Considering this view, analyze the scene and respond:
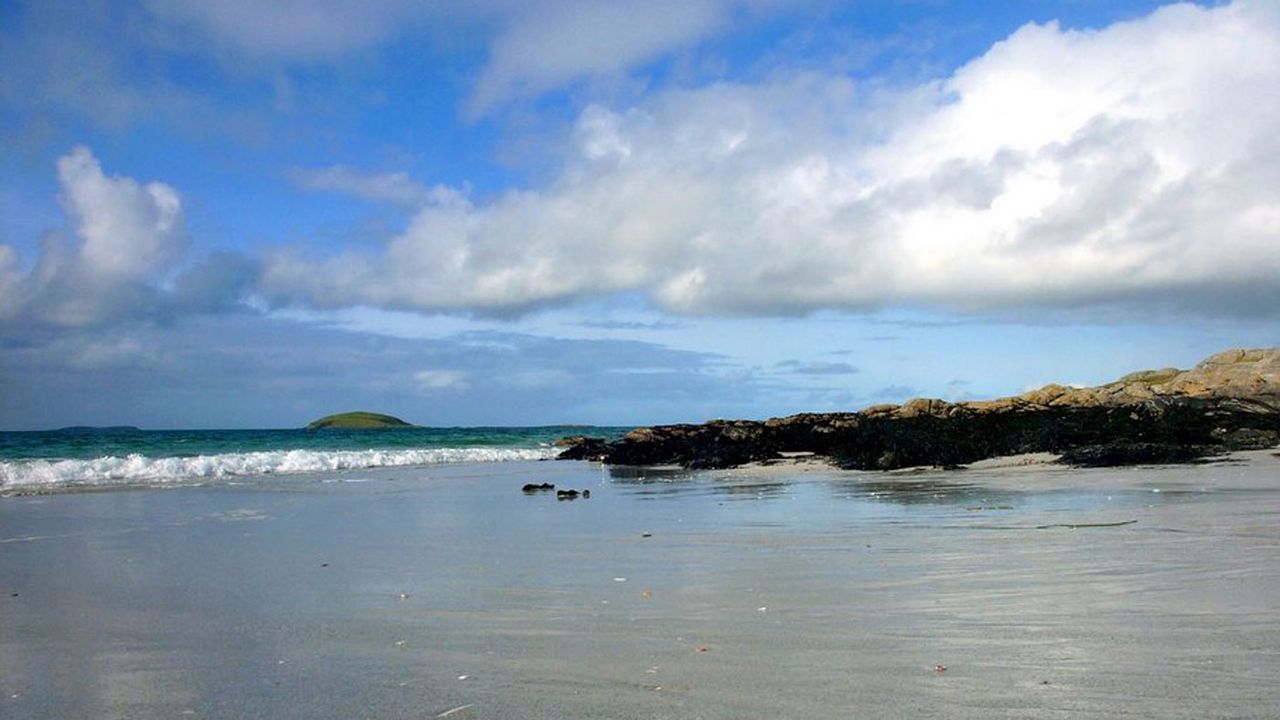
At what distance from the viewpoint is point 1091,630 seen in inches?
231

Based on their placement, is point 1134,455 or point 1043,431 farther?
point 1043,431

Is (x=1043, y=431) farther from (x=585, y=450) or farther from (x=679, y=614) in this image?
(x=585, y=450)

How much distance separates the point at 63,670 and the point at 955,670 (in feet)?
17.7

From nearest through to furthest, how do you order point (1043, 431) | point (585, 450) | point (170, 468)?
point (1043, 431) < point (170, 468) < point (585, 450)

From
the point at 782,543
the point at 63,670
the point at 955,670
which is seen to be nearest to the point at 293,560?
the point at 63,670

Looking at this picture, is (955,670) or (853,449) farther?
(853,449)

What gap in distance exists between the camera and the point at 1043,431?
23.4m

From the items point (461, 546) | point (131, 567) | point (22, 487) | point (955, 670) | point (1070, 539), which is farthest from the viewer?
point (22, 487)

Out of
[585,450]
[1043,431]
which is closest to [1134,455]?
[1043,431]

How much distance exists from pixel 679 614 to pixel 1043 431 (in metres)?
19.1

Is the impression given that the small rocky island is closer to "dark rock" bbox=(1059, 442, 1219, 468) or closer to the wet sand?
"dark rock" bbox=(1059, 442, 1219, 468)

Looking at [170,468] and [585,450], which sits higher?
[585,450]

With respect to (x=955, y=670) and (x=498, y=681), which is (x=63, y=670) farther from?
(x=955, y=670)

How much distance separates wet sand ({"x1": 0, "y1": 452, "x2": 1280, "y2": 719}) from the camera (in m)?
4.92
